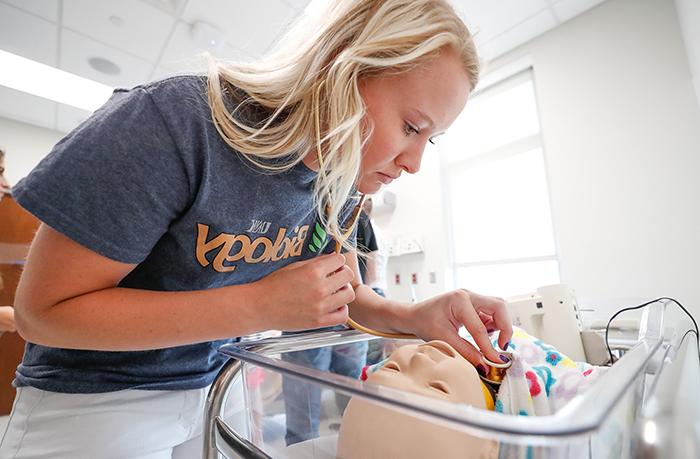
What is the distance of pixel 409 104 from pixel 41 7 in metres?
3.03

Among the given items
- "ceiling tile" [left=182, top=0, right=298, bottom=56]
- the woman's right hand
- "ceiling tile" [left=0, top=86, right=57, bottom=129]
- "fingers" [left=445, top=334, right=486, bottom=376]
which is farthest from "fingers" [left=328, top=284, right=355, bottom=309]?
"ceiling tile" [left=0, top=86, right=57, bottom=129]

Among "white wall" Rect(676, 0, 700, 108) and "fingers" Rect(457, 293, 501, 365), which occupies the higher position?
"white wall" Rect(676, 0, 700, 108)

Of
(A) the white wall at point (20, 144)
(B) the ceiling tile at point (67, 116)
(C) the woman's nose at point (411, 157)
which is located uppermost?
(B) the ceiling tile at point (67, 116)

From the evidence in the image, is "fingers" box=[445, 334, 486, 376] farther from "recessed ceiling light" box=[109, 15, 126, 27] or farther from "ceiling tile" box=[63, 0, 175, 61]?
"recessed ceiling light" box=[109, 15, 126, 27]

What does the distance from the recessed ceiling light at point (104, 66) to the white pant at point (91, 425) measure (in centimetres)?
310

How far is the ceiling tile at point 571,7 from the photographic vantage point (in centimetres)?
227

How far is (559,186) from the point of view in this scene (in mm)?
2354

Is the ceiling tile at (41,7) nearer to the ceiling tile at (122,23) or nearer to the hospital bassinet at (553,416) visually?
the ceiling tile at (122,23)

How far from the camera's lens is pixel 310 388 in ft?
1.46

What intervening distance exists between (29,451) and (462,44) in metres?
0.92

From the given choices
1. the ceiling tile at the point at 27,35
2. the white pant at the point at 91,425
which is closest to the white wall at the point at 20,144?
the ceiling tile at the point at 27,35

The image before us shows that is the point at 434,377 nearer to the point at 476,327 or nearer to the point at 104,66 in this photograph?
the point at 476,327

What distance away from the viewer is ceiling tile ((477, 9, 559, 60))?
241cm

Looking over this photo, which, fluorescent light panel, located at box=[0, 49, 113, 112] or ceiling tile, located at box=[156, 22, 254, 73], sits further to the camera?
fluorescent light panel, located at box=[0, 49, 113, 112]
